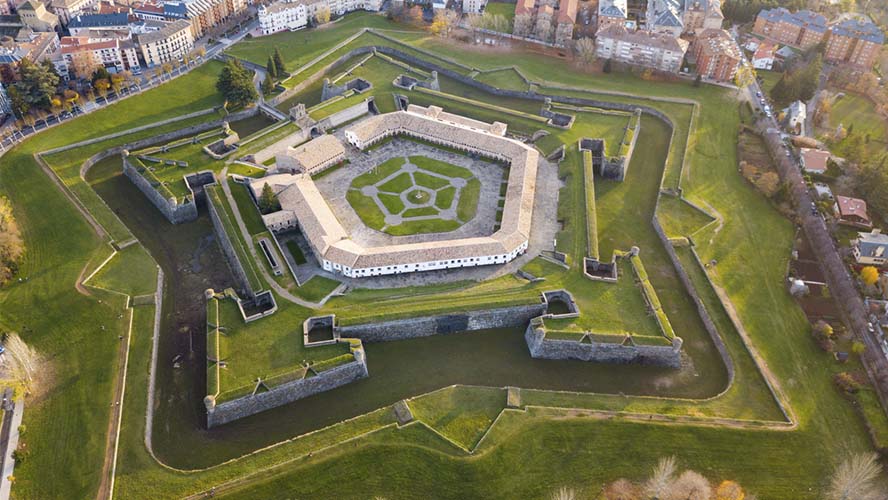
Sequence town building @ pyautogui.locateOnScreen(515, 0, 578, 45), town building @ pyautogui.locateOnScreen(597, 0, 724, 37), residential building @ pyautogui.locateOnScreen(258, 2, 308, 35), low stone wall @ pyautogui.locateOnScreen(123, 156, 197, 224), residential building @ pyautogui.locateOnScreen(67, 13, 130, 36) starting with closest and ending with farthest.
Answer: low stone wall @ pyautogui.locateOnScreen(123, 156, 197, 224) < residential building @ pyautogui.locateOnScreen(67, 13, 130, 36) < town building @ pyautogui.locateOnScreen(597, 0, 724, 37) < town building @ pyautogui.locateOnScreen(515, 0, 578, 45) < residential building @ pyautogui.locateOnScreen(258, 2, 308, 35)

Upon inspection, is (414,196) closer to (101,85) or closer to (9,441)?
(9,441)

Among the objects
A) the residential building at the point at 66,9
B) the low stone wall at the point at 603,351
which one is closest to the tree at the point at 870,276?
the low stone wall at the point at 603,351

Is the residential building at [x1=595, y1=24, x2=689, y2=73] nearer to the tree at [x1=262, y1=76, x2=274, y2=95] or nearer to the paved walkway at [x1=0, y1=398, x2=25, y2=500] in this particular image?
the tree at [x1=262, y1=76, x2=274, y2=95]

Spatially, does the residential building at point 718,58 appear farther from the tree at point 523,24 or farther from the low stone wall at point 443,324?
the low stone wall at point 443,324

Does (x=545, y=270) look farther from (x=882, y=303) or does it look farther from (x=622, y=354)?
(x=882, y=303)

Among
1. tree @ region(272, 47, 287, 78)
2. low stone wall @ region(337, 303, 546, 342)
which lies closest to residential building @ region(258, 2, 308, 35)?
tree @ region(272, 47, 287, 78)

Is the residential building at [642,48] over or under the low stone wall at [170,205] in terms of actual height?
over
